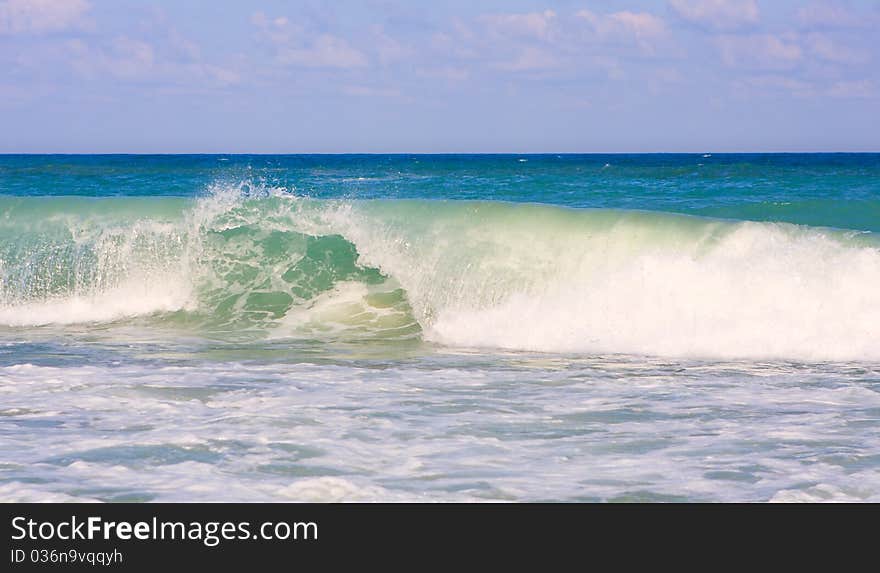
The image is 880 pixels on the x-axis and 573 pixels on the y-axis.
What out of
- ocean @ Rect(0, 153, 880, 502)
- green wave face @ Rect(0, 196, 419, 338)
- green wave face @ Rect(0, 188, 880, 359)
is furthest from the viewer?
green wave face @ Rect(0, 196, 419, 338)

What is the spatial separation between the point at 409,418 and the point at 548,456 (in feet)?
3.99

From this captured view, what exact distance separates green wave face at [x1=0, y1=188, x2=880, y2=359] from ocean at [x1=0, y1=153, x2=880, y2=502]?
4 centimetres

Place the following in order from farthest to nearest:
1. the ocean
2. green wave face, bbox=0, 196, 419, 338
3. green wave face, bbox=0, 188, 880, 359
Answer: green wave face, bbox=0, 196, 419, 338 → green wave face, bbox=0, 188, 880, 359 → the ocean

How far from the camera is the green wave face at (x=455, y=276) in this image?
10125 millimetres

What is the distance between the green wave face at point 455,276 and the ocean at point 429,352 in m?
0.04

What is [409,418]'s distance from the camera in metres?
6.43

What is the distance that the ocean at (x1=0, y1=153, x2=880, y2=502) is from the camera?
518 cm

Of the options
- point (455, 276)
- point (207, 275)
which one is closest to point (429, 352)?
point (455, 276)

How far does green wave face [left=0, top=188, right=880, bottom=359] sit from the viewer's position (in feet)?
33.2

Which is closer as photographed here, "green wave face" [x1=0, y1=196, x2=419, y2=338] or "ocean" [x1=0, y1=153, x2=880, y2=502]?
"ocean" [x1=0, y1=153, x2=880, y2=502]

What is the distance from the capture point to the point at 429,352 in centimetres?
955

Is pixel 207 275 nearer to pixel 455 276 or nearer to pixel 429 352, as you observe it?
pixel 455 276

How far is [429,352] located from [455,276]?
7.85 feet
